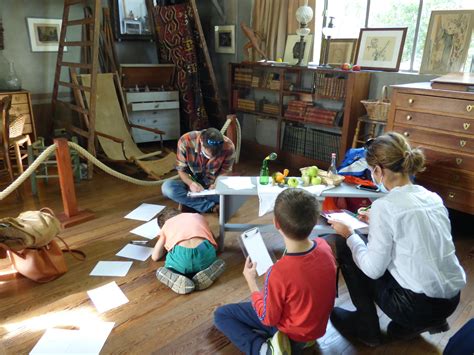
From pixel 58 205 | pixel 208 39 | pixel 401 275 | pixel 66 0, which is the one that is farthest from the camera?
pixel 208 39

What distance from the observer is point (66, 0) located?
4.09 meters

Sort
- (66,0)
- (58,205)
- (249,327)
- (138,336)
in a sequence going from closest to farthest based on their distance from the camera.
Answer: (249,327)
(138,336)
(58,205)
(66,0)

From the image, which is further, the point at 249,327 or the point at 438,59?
the point at 438,59

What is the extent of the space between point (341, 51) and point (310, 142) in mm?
1015

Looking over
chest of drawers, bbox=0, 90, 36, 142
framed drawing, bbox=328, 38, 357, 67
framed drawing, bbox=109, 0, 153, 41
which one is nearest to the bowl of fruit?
framed drawing, bbox=328, 38, 357, 67

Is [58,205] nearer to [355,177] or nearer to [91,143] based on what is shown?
[91,143]

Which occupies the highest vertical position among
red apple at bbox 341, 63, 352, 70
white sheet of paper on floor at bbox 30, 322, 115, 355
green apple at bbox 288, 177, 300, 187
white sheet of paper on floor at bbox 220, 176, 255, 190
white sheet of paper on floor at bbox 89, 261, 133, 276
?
red apple at bbox 341, 63, 352, 70

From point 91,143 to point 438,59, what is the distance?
3.32m

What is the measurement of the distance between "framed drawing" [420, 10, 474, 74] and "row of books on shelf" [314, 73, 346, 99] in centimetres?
72

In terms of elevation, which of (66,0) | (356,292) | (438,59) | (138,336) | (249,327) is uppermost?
(66,0)

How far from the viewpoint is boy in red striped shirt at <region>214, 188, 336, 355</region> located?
1.28 metres

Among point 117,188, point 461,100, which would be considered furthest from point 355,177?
point 117,188

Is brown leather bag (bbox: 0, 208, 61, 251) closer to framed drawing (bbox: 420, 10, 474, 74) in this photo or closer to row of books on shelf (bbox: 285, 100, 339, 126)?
row of books on shelf (bbox: 285, 100, 339, 126)

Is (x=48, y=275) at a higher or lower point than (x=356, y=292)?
lower
